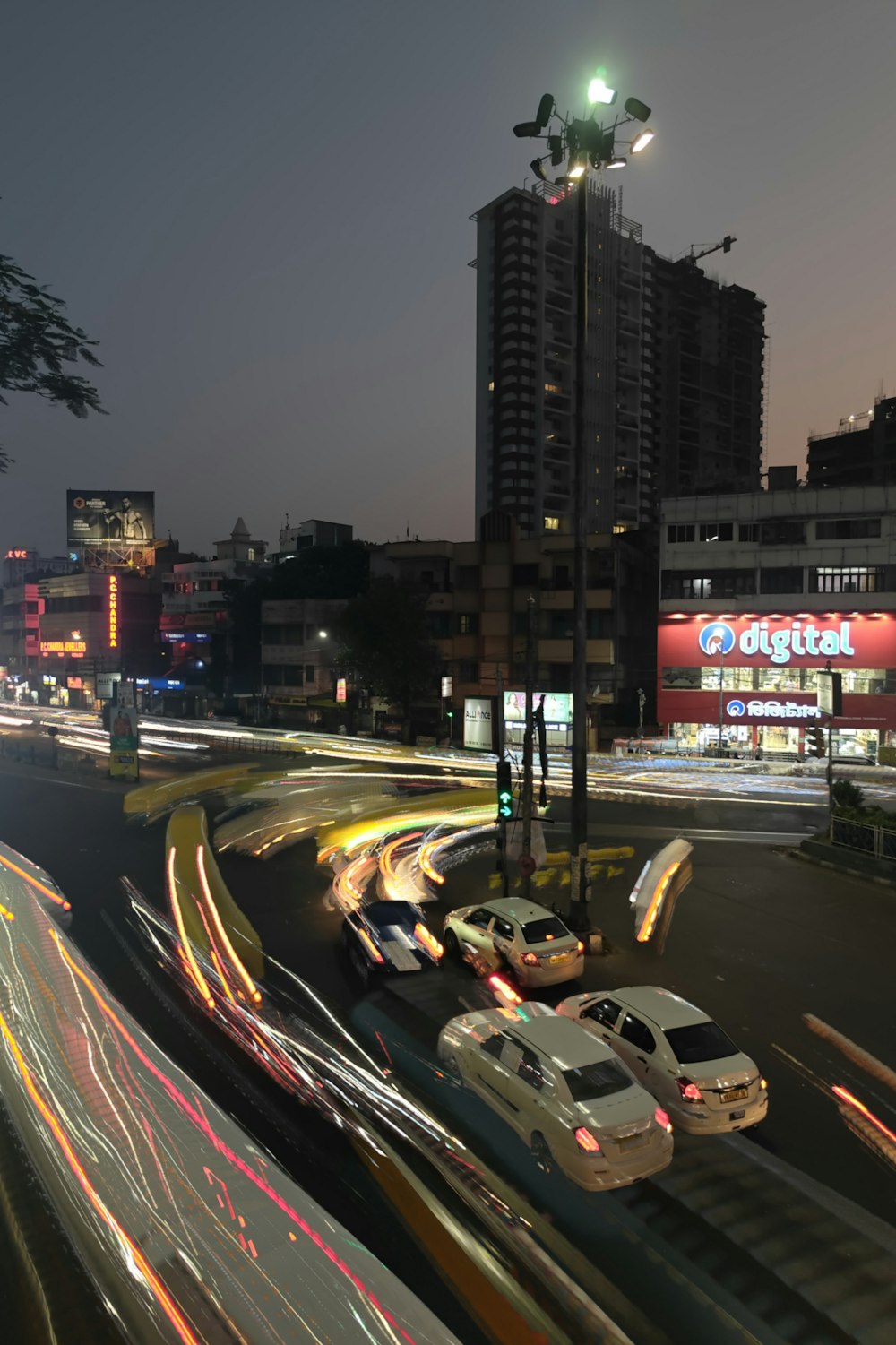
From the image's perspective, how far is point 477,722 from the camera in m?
56.5

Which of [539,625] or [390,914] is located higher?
[539,625]

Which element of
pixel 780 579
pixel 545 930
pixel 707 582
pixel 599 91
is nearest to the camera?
pixel 599 91

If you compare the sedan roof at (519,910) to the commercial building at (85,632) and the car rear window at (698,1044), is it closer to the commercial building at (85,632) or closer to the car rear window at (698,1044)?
the car rear window at (698,1044)

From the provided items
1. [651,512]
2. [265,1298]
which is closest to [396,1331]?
[265,1298]

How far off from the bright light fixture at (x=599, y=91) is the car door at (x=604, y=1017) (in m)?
15.2

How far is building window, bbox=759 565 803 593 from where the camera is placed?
169 feet

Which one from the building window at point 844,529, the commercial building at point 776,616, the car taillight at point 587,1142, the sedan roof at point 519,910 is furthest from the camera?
the building window at point 844,529

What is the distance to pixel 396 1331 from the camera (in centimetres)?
690

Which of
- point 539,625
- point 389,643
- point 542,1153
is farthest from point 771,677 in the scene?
point 542,1153

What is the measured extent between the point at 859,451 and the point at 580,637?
108m

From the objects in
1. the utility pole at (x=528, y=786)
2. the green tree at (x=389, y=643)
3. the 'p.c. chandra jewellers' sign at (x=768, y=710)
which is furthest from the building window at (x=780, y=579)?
the utility pole at (x=528, y=786)

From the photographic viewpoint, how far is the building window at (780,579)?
51469 millimetres

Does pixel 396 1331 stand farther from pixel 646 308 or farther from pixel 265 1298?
pixel 646 308

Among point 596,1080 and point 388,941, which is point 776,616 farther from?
point 596,1080
